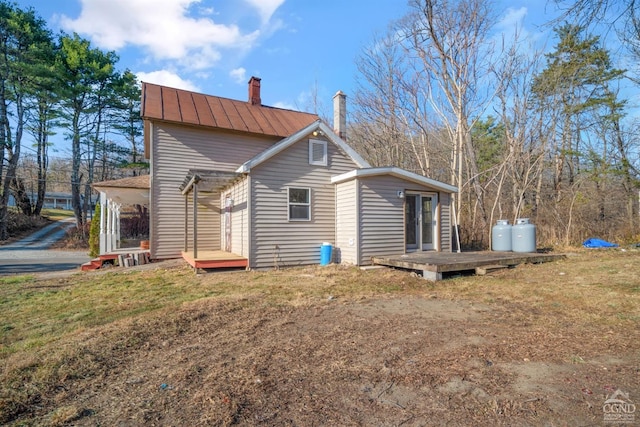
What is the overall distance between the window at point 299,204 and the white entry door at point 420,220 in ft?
11.0

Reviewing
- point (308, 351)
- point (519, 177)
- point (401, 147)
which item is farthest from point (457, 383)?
point (401, 147)

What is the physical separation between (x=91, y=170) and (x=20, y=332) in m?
22.8

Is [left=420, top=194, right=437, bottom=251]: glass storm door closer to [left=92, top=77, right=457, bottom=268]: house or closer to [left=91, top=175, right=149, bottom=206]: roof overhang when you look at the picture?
[left=92, top=77, right=457, bottom=268]: house

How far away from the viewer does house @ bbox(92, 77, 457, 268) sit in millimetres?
9422

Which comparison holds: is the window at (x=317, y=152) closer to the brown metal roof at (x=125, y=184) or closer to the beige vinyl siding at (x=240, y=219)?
the beige vinyl siding at (x=240, y=219)

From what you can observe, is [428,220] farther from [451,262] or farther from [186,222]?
[186,222]

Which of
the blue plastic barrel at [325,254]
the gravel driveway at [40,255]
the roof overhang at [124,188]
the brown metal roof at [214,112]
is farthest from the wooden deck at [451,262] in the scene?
the gravel driveway at [40,255]

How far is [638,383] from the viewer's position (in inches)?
106

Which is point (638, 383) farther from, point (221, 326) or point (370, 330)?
point (221, 326)

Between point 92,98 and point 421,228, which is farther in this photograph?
point 92,98

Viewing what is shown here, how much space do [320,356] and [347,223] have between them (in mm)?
6677

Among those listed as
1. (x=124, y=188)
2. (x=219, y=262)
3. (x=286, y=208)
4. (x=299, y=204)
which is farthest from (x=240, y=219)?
(x=124, y=188)

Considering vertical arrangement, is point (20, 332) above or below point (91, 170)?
below

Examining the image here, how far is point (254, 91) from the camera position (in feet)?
49.2
